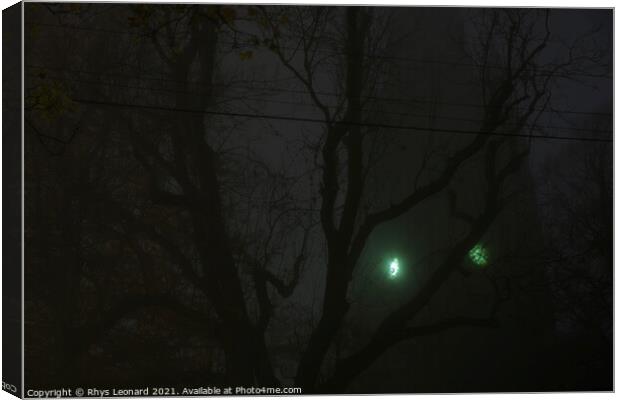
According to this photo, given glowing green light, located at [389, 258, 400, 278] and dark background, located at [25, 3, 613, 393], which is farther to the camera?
glowing green light, located at [389, 258, 400, 278]

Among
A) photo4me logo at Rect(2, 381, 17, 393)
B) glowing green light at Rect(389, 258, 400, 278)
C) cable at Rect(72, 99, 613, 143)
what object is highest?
cable at Rect(72, 99, 613, 143)

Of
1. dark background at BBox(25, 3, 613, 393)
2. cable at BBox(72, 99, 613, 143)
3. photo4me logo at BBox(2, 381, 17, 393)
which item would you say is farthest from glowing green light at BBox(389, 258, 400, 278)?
photo4me logo at BBox(2, 381, 17, 393)

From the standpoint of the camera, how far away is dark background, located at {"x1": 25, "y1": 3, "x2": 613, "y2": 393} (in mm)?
9938

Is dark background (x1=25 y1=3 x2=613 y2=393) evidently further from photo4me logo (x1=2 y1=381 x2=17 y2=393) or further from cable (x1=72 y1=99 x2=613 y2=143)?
photo4me logo (x1=2 y1=381 x2=17 y2=393)

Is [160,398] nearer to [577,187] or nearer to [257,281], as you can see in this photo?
[257,281]

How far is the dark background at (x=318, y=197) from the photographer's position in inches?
391

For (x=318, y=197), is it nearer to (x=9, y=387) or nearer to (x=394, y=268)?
(x=394, y=268)

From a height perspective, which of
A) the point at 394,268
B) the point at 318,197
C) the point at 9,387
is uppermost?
the point at 318,197

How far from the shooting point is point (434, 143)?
10.4 meters

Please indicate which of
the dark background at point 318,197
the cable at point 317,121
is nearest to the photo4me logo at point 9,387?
the dark background at point 318,197

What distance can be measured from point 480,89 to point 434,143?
25.1 inches

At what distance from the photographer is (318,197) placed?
1028 cm

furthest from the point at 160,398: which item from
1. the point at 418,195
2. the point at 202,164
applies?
the point at 418,195

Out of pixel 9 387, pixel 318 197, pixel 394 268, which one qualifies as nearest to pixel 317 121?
pixel 318 197
